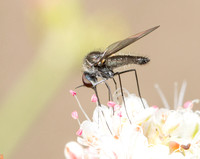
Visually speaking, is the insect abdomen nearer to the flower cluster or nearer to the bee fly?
the bee fly

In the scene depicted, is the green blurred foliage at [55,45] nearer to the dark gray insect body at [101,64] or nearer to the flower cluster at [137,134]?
the dark gray insect body at [101,64]

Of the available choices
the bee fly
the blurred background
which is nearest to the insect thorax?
the bee fly

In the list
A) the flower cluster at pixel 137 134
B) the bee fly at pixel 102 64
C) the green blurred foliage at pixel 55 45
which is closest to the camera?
the flower cluster at pixel 137 134

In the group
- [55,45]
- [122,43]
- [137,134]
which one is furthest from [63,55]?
[137,134]

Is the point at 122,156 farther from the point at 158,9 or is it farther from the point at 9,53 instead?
the point at 158,9

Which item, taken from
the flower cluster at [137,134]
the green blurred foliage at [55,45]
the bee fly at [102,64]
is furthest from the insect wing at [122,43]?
the green blurred foliage at [55,45]

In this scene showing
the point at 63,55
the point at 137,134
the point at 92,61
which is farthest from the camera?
the point at 63,55

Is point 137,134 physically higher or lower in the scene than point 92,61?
lower

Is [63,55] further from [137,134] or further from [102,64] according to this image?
[137,134]
